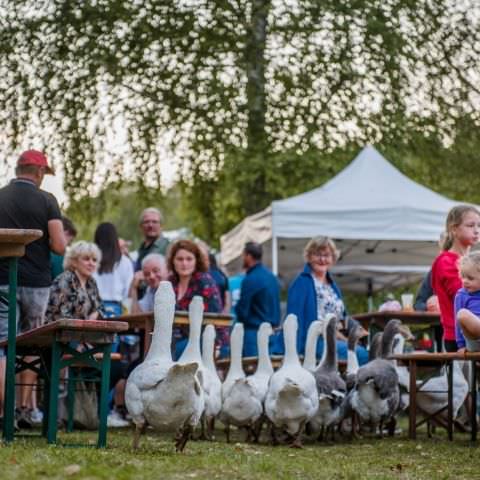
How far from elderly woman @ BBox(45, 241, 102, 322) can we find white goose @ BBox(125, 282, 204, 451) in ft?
10.9

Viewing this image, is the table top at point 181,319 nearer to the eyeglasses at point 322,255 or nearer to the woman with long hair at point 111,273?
the eyeglasses at point 322,255

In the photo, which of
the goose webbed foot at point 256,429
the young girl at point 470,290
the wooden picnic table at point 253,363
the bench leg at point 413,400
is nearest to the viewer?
the young girl at point 470,290

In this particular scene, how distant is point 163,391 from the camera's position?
6.93m

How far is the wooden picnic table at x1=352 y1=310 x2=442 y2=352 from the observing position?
11172 millimetres

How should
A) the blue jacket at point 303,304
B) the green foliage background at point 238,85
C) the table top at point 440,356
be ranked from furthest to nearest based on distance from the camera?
the green foliage background at point 238,85 → the blue jacket at point 303,304 → the table top at point 440,356

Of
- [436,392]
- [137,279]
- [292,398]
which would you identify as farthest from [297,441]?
[137,279]

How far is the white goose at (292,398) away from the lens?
8.56 metres

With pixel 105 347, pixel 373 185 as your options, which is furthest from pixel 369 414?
pixel 373 185

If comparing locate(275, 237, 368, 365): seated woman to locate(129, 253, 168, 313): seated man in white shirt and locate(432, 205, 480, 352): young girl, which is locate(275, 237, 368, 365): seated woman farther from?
locate(432, 205, 480, 352): young girl

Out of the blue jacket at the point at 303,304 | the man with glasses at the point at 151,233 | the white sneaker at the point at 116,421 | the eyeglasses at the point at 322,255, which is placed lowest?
the white sneaker at the point at 116,421

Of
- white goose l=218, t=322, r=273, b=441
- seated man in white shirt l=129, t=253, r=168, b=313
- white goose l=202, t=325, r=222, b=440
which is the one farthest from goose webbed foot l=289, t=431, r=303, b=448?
seated man in white shirt l=129, t=253, r=168, b=313

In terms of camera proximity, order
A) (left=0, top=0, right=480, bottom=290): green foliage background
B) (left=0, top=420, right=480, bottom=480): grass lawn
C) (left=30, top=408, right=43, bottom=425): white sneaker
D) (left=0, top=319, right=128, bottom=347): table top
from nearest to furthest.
→ (left=0, top=420, right=480, bottom=480): grass lawn < (left=0, top=319, right=128, bottom=347): table top < (left=30, top=408, right=43, bottom=425): white sneaker < (left=0, top=0, right=480, bottom=290): green foliage background

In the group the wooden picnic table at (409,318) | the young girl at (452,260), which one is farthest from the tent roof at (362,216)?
the young girl at (452,260)

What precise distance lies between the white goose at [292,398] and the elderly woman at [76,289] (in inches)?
89.1
